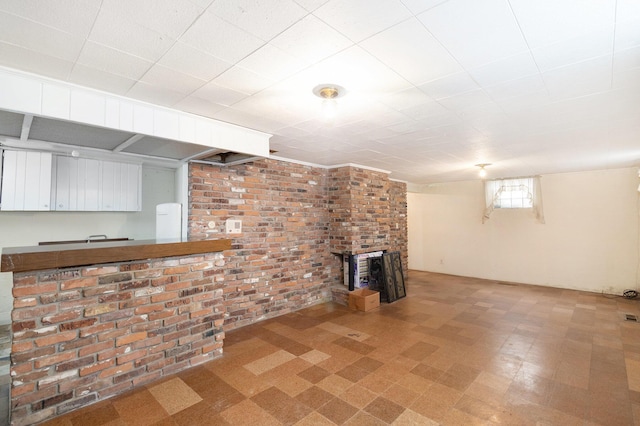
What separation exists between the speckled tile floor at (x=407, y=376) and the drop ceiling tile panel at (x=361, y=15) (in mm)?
2433

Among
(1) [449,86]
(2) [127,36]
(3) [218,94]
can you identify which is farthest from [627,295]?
(2) [127,36]

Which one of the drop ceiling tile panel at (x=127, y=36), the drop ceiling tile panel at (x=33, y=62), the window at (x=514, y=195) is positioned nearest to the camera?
the drop ceiling tile panel at (x=127, y=36)

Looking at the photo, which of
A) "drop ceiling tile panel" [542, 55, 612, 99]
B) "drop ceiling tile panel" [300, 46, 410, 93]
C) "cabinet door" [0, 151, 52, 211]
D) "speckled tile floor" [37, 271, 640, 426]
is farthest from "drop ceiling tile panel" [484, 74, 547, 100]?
"cabinet door" [0, 151, 52, 211]

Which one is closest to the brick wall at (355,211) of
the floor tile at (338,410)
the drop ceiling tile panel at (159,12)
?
the floor tile at (338,410)

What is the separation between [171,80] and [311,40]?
1092 mm

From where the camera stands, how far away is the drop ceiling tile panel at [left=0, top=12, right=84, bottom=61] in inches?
56.3

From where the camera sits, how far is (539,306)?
4746mm

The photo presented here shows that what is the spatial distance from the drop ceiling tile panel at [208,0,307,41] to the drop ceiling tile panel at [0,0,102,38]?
554 mm

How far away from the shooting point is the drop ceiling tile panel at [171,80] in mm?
1914

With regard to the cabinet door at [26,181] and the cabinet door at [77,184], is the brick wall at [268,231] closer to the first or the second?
the cabinet door at [77,184]

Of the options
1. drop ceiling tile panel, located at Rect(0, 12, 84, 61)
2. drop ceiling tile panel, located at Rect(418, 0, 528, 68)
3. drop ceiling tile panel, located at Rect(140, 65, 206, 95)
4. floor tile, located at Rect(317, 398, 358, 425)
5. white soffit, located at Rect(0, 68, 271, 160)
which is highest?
drop ceiling tile panel, located at Rect(418, 0, 528, 68)

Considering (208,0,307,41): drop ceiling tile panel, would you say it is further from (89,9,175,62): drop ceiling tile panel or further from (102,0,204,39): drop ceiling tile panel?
(89,9,175,62): drop ceiling tile panel

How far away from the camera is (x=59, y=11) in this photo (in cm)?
135

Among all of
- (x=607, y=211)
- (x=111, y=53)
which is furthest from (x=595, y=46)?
(x=607, y=211)
